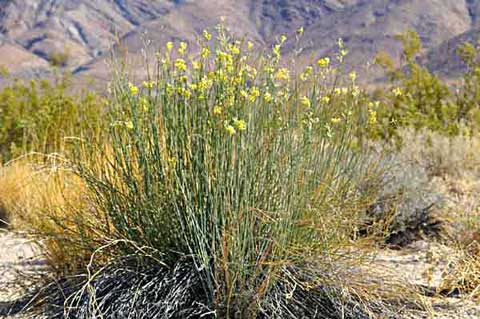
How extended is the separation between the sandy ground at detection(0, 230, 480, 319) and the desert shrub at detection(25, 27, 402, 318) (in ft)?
2.07

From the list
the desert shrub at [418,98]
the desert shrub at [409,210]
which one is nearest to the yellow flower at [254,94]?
the desert shrub at [409,210]

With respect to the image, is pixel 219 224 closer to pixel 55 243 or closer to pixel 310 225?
pixel 310 225

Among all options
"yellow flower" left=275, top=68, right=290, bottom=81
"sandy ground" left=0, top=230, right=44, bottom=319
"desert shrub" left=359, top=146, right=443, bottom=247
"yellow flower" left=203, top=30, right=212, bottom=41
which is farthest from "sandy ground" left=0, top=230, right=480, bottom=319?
"yellow flower" left=203, top=30, right=212, bottom=41

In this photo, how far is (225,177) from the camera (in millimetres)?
3795

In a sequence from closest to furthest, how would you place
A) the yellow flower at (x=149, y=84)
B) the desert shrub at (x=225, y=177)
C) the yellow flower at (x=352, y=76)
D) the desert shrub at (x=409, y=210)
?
the desert shrub at (x=225, y=177), the yellow flower at (x=149, y=84), the yellow flower at (x=352, y=76), the desert shrub at (x=409, y=210)

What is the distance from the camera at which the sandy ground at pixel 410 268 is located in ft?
14.5

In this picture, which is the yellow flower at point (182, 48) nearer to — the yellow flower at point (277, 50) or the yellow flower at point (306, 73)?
the yellow flower at point (277, 50)

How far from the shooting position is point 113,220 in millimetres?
4074

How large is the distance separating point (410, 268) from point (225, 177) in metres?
2.36

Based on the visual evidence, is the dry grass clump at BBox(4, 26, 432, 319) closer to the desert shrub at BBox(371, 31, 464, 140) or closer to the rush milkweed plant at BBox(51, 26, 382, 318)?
the rush milkweed plant at BBox(51, 26, 382, 318)

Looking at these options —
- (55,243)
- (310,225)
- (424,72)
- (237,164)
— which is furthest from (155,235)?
(424,72)

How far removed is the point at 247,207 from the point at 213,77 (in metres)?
0.85

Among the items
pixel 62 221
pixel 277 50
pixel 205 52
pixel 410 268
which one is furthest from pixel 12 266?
pixel 410 268

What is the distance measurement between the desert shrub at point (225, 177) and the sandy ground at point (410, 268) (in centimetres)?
63
